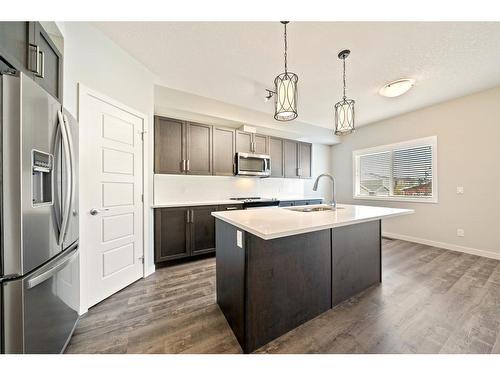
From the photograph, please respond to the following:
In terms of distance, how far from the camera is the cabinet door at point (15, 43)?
0.98m

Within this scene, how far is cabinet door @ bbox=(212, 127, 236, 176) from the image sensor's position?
3.33 metres

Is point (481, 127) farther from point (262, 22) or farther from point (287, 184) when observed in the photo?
point (262, 22)

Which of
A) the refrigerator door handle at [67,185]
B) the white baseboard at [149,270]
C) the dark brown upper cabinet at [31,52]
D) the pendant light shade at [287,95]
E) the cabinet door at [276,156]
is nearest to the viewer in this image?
the dark brown upper cabinet at [31,52]

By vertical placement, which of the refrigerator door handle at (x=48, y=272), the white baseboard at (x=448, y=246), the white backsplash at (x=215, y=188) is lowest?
the white baseboard at (x=448, y=246)

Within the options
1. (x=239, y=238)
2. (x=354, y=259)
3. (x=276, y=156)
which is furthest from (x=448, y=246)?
(x=239, y=238)

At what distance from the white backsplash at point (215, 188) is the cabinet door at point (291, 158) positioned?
360 millimetres

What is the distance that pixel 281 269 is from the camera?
1392 mm

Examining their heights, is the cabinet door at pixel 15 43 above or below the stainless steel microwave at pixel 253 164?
above

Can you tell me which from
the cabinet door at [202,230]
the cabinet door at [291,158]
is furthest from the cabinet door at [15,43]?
the cabinet door at [291,158]

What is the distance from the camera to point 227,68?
2.37m

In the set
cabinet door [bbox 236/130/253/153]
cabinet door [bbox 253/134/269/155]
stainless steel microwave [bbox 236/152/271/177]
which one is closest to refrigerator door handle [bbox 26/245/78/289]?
stainless steel microwave [bbox 236/152/271/177]

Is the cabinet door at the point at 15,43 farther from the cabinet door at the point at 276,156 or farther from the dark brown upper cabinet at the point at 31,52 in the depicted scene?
the cabinet door at the point at 276,156

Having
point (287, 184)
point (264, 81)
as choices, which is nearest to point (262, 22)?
point (264, 81)

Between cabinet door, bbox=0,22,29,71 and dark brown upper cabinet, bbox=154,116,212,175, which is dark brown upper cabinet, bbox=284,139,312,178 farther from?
cabinet door, bbox=0,22,29,71
